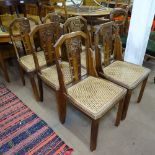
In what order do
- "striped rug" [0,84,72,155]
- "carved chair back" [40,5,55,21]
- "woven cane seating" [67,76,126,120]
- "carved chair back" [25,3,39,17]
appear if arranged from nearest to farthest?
"woven cane seating" [67,76,126,120], "striped rug" [0,84,72,155], "carved chair back" [40,5,55,21], "carved chair back" [25,3,39,17]

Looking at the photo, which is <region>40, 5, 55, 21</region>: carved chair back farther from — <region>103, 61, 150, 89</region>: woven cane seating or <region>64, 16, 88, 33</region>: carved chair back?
<region>103, 61, 150, 89</region>: woven cane seating

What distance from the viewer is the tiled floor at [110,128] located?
1398mm

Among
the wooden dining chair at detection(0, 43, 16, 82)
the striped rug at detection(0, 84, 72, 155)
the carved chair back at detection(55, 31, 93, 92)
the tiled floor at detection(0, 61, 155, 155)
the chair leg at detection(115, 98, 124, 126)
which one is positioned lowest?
the tiled floor at detection(0, 61, 155, 155)

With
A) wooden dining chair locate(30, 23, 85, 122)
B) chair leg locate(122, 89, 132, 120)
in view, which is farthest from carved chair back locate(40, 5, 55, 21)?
chair leg locate(122, 89, 132, 120)

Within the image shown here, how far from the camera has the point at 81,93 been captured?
4.41ft

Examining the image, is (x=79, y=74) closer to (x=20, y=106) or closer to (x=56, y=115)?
(x=56, y=115)

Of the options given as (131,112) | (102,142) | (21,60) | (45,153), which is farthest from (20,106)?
(131,112)

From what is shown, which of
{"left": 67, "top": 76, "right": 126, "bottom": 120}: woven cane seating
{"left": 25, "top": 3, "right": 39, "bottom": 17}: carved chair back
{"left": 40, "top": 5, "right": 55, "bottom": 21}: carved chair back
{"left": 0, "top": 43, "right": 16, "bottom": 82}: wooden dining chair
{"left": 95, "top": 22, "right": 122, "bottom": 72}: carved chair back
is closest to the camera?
{"left": 67, "top": 76, "right": 126, "bottom": 120}: woven cane seating

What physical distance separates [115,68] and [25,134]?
110 cm

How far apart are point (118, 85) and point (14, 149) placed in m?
1.07

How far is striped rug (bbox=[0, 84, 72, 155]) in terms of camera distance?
1377mm

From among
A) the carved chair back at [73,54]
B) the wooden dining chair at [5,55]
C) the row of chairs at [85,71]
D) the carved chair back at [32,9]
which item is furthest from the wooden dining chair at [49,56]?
the carved chair back at [32,9]

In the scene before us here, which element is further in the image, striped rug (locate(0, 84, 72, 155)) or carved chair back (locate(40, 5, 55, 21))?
carved chair back (locate(40, 5, 55, 21))

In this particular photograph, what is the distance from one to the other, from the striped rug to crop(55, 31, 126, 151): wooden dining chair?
246mm
